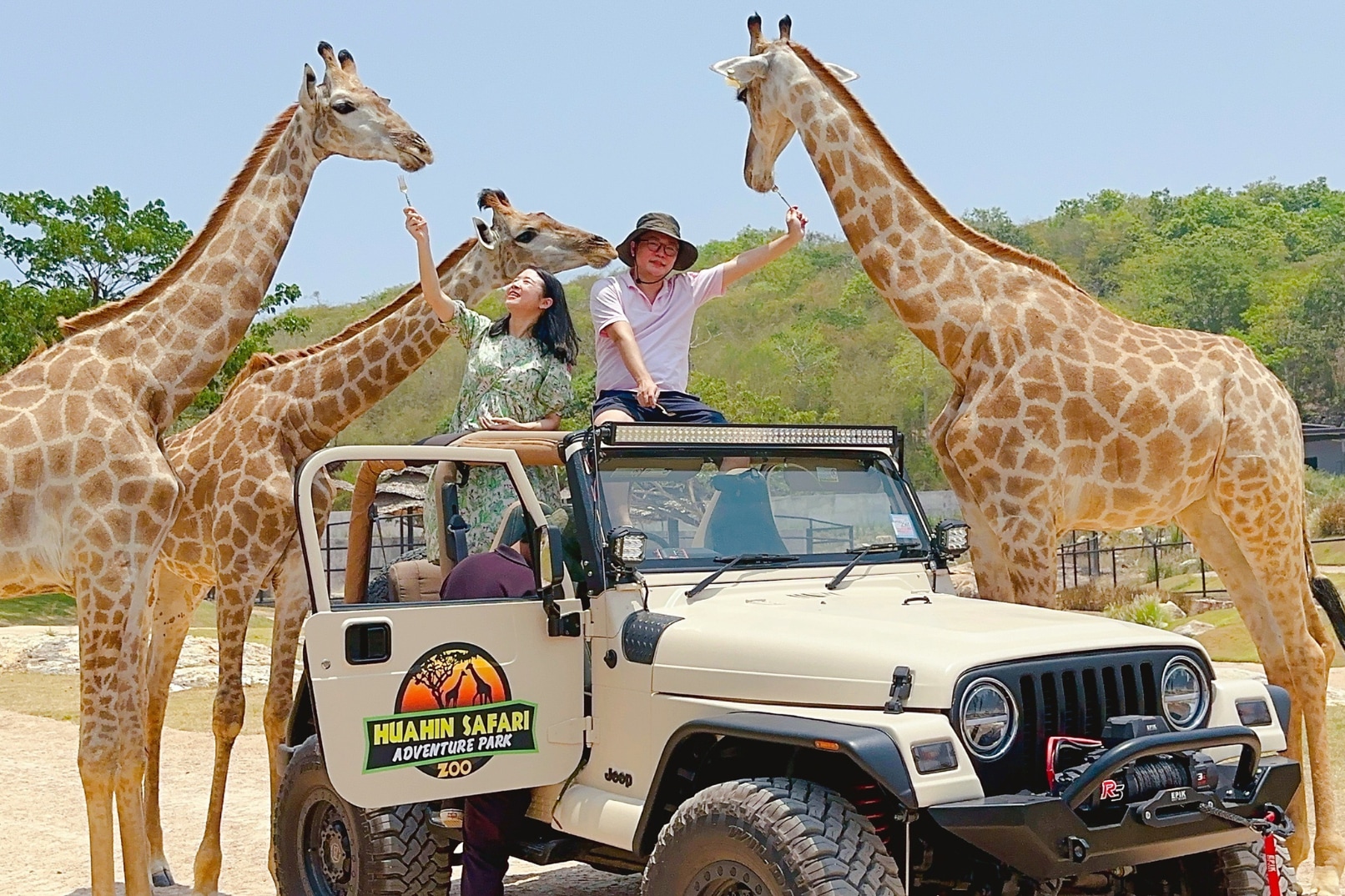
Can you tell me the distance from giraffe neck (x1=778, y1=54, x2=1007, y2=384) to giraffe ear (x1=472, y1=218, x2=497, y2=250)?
2234 millimetres

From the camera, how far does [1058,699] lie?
437cm

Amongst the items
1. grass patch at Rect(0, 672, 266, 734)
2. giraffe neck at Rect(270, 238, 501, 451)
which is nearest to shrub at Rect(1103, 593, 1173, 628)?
grass patch at Rect(0, 672, 266, 734)

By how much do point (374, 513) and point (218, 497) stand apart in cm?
252

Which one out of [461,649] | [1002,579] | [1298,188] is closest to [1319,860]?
[1002,579]

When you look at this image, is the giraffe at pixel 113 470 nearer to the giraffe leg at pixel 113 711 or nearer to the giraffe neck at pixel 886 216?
the giraffe leg at pixel 113 711

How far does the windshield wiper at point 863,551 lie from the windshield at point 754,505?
0.07 ft

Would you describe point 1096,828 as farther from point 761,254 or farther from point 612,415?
point 761,254

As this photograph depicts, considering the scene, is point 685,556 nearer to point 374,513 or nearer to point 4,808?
point 374,513

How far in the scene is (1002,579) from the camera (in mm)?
7145

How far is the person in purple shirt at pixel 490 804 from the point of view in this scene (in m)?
5.43

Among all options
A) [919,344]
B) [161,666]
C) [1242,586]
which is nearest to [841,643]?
[1242,586]

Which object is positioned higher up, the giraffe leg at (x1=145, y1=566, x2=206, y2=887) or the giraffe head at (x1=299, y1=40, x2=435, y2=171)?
the giraffe head at (x1=299, y1=40, x2=435, y2=171)

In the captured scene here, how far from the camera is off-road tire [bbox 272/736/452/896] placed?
5.63 m

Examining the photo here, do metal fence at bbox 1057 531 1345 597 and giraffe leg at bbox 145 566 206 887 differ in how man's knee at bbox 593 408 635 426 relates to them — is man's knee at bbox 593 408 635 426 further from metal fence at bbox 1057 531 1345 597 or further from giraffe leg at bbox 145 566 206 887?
metal fence at bbox 1057 531 1345 597
